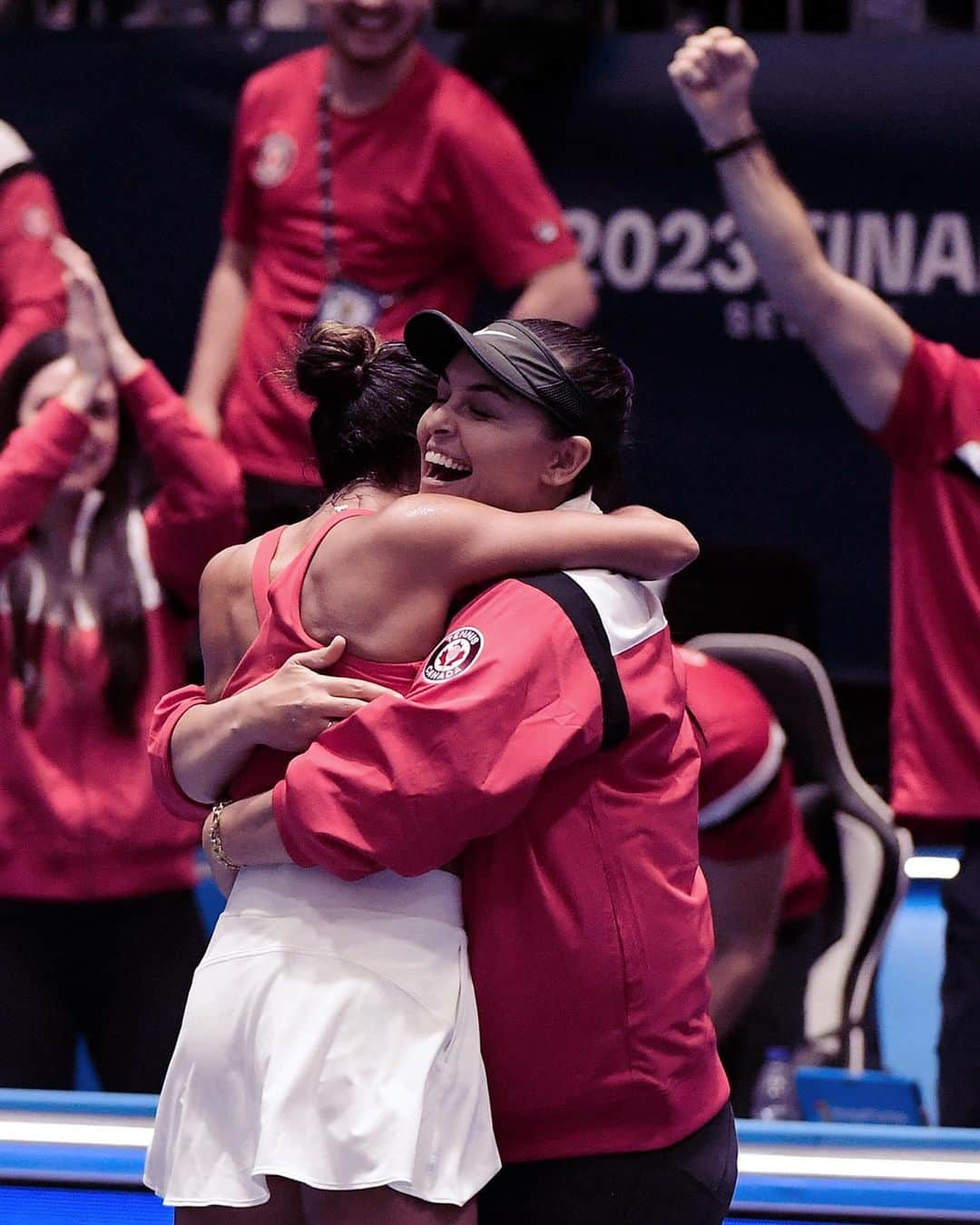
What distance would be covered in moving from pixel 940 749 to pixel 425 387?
135 cm

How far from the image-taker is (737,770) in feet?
10.3

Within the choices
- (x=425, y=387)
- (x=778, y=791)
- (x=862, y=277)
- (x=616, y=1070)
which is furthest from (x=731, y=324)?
(x=616, y=1070)

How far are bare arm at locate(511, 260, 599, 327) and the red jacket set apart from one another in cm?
94

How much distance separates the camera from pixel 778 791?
325 centimetres

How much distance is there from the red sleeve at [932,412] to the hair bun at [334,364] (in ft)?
4.14

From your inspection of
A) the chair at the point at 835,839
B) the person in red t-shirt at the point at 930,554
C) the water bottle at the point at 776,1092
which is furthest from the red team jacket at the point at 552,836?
the chair at the point at 835,839

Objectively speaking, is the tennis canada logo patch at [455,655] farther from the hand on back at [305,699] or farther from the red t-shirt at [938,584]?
the red t-shirt at [938,584]

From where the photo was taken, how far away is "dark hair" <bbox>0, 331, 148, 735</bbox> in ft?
10.4

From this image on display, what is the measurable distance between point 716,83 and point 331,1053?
203 cm

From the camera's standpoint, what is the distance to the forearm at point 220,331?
161 inches

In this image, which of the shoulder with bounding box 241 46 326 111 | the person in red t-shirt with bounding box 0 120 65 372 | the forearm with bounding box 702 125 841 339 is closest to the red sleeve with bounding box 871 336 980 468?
the forearm with bounding box 702 125 841 339

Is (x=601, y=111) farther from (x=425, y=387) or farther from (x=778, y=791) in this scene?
(x=425, y=387)

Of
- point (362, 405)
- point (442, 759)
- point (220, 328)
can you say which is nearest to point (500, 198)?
point (220, 328)

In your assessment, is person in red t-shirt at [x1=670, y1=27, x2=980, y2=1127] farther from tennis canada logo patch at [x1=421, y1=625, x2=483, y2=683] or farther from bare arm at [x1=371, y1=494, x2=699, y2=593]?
tennis canada logo patch at [x1=421, y1=625, x2=483, y2=683]
